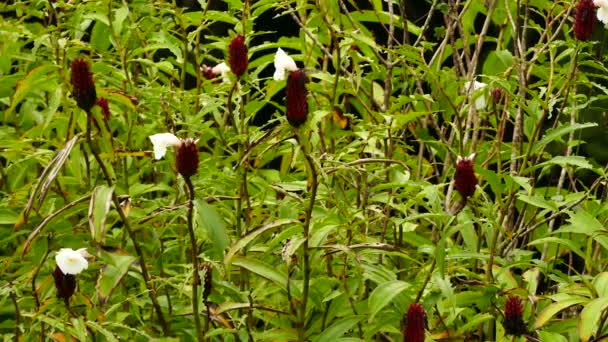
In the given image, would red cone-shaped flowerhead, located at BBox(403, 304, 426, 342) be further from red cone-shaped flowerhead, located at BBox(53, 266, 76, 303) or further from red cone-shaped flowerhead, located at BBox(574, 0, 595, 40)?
red cone-shaped flowerhead, located at BBox(574, 0, 595, 40)

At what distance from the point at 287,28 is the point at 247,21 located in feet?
7.37

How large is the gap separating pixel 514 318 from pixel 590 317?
164mm

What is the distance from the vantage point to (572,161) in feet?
8.45

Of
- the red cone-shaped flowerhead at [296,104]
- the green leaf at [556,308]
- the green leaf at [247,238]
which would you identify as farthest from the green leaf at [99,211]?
the green leaf at [556,308]

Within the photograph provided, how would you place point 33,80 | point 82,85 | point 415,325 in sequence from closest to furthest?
point 415,325 → point 82,85 → point 33,80

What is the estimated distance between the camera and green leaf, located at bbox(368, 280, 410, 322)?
91.1 inches

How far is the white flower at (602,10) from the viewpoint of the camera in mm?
2699

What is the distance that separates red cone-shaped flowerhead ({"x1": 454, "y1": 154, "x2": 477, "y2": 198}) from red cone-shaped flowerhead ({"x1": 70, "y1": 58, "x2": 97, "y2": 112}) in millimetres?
807

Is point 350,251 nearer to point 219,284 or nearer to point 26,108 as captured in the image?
point 219,284

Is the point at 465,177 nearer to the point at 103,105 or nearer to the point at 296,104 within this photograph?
the point at 296,104

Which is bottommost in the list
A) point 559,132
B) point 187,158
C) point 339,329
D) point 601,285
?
point 339,329

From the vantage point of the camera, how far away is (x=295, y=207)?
2.75 metres

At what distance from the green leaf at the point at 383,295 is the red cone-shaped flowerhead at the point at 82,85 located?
29.2 inches

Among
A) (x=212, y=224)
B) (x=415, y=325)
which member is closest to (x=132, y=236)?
(x=212, y=224)
